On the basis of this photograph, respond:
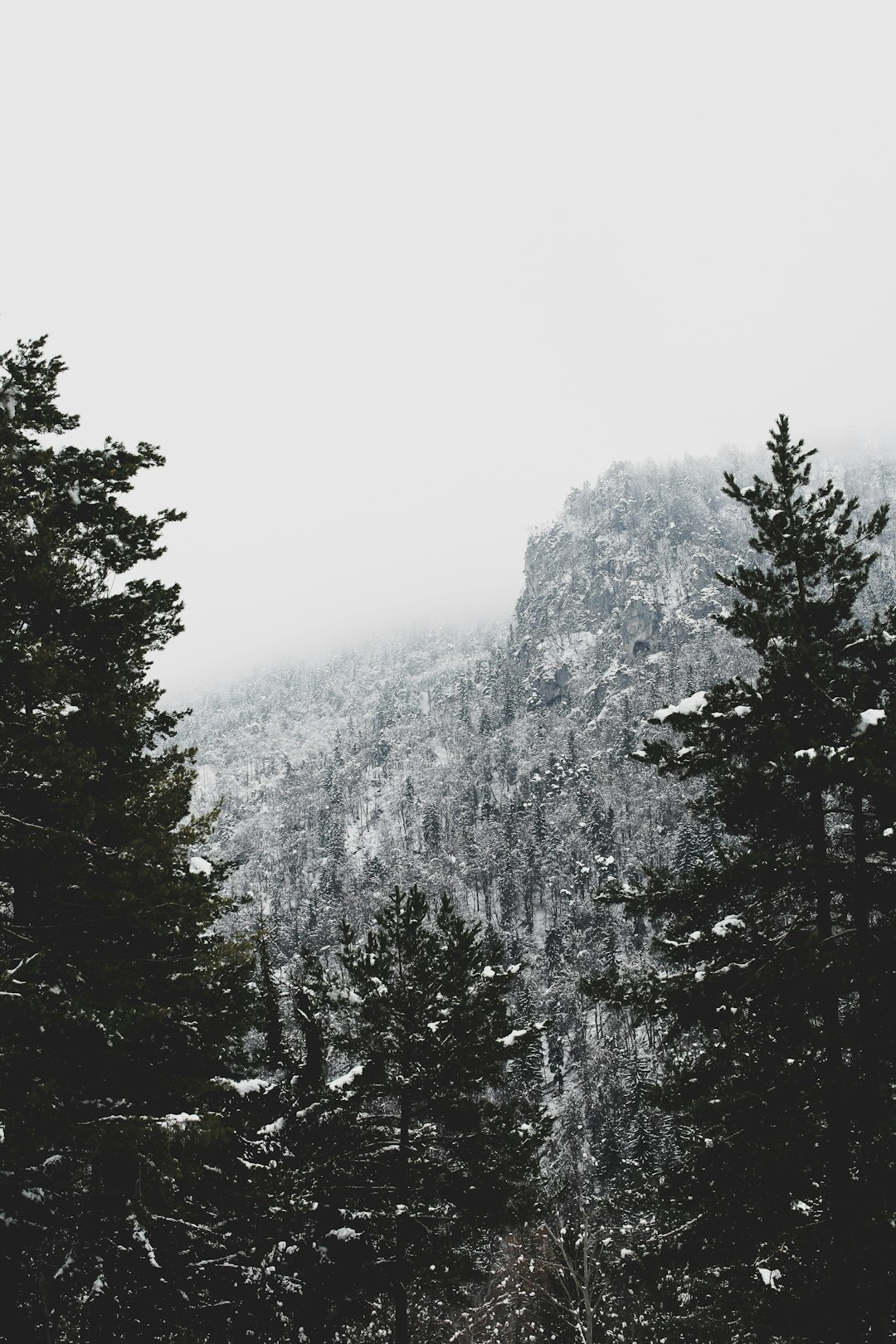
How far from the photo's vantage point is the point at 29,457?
319 inches

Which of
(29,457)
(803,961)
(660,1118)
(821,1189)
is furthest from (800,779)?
(660,1118)

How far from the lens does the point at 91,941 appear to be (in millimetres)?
6312

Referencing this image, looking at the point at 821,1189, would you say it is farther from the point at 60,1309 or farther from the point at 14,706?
the point at 14,706

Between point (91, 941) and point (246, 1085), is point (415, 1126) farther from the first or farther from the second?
point (91, 941)

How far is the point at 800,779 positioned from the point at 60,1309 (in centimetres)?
913

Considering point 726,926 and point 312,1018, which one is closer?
point 726,926

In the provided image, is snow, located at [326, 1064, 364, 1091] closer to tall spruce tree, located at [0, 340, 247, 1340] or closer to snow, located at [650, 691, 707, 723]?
tall spruce tree, located at [0, 340, 247, 1340]

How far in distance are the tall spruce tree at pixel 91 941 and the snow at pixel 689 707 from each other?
5.05 m

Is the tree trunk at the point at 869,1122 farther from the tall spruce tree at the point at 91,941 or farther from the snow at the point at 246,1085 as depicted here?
the snow at the point at 246,1085

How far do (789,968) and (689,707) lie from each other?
2851 mm

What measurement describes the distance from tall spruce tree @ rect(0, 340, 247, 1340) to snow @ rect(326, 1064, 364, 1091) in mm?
3213

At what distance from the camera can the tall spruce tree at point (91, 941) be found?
19.2ft

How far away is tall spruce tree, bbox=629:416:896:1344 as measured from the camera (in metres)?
6.73

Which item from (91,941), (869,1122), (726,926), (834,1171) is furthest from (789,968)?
(91,941)
